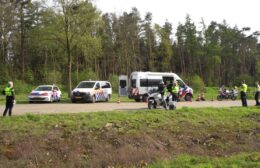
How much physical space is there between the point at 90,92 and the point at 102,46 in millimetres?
41837

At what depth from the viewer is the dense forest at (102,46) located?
35.4 metres

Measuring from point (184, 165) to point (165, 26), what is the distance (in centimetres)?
7865

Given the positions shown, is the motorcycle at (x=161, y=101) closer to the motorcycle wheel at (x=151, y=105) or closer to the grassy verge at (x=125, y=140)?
the motorcycle wheel at (x=151, y=105)

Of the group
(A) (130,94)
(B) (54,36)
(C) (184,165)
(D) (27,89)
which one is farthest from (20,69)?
(C) (184,165)

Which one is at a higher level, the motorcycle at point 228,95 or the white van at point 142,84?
the white van at point 142,84

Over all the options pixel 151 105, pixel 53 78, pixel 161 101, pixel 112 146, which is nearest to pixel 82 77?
pixel 53 78

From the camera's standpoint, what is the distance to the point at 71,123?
14.0 metres

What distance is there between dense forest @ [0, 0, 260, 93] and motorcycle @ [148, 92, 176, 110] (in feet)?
53.9

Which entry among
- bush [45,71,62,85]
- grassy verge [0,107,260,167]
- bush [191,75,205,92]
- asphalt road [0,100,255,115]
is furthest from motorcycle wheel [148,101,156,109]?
bush [191,75,205,92]

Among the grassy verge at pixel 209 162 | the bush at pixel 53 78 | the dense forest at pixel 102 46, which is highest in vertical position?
the dense forest at pixel 102 46

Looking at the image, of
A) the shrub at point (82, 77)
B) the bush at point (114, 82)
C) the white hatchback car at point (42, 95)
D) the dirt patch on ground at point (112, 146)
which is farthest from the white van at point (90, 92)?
the shrub at point (82, 77)

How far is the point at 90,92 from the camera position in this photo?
2775 cm

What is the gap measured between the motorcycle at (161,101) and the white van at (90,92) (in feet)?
27.3

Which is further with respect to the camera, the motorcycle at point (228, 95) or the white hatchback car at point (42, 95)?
the motorcycle at point (228, 95)
